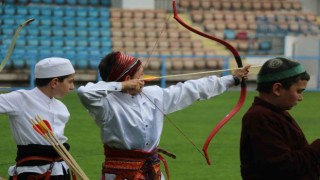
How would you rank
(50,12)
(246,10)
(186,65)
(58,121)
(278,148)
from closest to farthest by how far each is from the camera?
(278,148) < (58,121) < (186,65) < (50,12) < (246,10)

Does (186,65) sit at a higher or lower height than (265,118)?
lower

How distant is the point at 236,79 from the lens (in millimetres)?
4570

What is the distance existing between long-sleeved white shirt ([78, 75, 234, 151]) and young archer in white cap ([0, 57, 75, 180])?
54 cm

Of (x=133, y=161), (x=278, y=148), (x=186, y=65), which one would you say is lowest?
(x=186, y=65)

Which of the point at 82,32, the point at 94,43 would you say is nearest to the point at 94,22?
the point at 82,32

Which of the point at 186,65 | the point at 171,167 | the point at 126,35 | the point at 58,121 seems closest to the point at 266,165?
the point at 58,121

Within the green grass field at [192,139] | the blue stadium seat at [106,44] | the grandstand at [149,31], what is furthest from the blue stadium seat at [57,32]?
the green grass field at [192,139]

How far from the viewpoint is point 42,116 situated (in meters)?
4.86

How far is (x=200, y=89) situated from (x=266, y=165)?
1.24 meters

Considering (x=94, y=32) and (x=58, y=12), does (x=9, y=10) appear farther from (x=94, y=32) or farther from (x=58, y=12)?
(x=94, y=32)

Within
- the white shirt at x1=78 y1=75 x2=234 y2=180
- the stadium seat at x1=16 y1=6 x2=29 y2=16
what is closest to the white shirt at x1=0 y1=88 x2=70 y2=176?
the white shirt at x1=78 y1=75 x2=234 y2=180

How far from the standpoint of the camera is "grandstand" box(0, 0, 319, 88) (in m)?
18.6

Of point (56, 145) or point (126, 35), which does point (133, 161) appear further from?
point (126, 35)

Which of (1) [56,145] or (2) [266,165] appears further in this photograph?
(1) [56,145]
